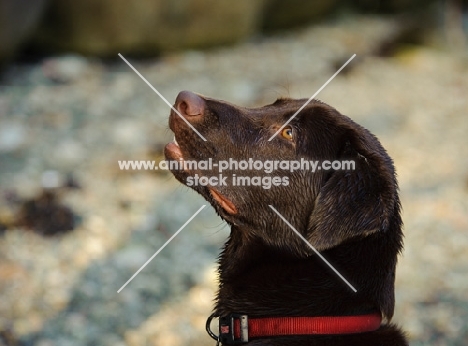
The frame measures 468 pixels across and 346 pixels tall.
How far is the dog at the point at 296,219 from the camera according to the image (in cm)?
296

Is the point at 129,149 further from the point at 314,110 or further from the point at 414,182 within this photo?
the point at 314,110

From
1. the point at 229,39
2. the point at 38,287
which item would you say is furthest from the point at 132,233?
the point at 229,39

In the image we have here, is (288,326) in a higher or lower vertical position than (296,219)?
lower

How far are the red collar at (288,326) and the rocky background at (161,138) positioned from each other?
3.40 ft

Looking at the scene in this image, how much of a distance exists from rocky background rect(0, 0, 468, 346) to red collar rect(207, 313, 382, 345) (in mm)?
1037

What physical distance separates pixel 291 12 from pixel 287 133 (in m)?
7.98

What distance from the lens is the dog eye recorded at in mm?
3289

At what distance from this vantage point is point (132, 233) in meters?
5.59

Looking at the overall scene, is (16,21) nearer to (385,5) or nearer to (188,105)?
(188,105)

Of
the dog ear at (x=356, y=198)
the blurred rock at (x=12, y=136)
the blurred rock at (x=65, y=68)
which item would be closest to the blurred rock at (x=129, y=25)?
the blurred rock at (x=65, y=68)

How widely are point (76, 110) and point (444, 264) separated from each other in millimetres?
3814

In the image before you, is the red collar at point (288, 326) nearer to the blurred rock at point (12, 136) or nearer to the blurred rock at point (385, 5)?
the blurred rock at point (12, 136)

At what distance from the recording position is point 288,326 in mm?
3016

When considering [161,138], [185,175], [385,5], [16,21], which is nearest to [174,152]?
[185,175]
